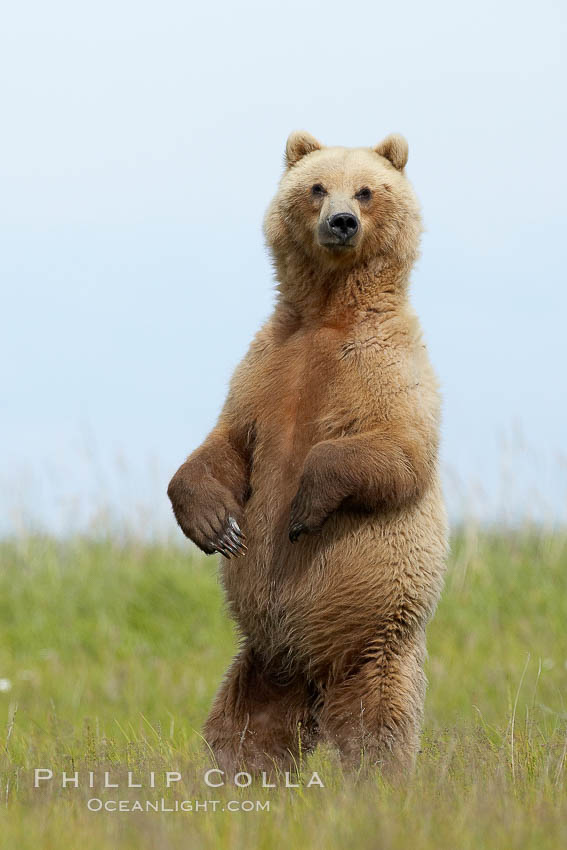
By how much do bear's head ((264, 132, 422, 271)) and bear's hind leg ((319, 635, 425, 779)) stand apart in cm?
152

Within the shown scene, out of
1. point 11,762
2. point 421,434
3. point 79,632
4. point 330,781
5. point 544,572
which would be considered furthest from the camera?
point 544,572

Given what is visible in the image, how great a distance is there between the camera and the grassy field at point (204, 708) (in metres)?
3.28

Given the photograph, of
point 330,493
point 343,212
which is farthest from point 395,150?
point 330,493

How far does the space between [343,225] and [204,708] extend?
3.81 meters

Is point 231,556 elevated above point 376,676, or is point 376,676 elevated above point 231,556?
point 231,556

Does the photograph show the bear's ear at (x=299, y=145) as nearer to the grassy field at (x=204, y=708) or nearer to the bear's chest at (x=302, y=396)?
the bear's chest at (x=302, y=396)

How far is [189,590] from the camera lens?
28.9ft

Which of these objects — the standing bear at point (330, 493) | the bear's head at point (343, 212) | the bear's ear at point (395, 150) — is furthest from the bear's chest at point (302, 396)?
the bear's ear at point (395, 150)

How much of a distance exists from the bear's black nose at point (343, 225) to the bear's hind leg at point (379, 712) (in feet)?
5.06

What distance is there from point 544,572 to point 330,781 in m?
5.88

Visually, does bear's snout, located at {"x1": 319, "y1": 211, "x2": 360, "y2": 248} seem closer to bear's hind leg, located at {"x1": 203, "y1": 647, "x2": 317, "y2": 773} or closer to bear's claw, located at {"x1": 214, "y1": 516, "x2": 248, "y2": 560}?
bear's claw, located at {"x1": 214, "y1": 516, "x2": 248, "y2": 560}

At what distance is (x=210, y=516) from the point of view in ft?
14.5

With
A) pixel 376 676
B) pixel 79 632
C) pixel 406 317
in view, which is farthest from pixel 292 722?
pixel 79 632

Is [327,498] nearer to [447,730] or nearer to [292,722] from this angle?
[292,722]
